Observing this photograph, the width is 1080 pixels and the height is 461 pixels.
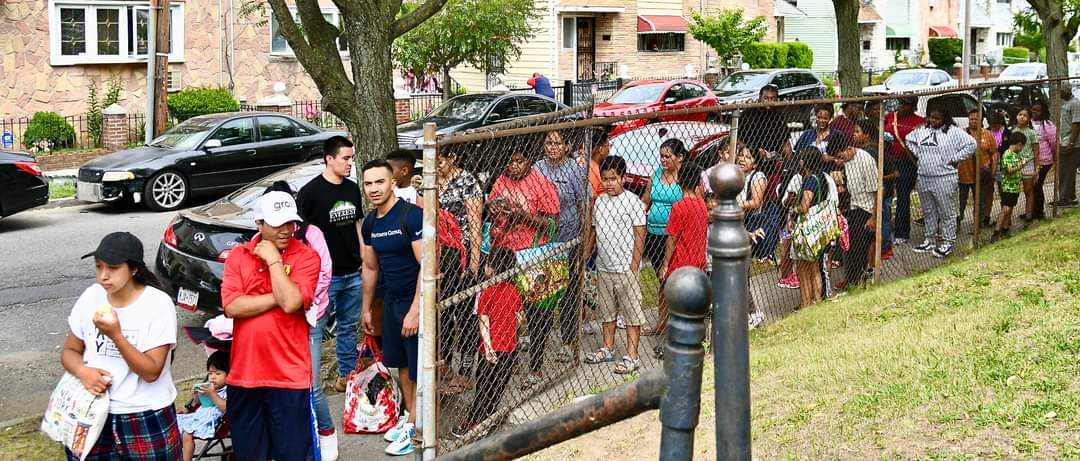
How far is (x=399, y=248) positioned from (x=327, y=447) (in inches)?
47.9

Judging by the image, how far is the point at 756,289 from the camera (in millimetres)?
9594

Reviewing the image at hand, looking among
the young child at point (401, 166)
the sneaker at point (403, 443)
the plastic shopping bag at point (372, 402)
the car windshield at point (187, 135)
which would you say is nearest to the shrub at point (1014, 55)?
the car windshield at point (187, 135)

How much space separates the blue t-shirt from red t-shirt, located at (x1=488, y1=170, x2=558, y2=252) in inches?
24.3

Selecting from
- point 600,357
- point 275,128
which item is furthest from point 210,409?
point 275,128

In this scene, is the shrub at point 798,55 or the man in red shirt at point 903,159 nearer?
the man in red shirt at point 903,159

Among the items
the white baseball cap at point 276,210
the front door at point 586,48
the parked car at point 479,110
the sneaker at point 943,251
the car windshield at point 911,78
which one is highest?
the front door at point 586,48

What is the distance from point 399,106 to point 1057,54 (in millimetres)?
14629

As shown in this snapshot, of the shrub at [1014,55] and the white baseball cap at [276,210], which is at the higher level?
the shrub at [1014,55]

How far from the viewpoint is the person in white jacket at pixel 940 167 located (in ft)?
37.9

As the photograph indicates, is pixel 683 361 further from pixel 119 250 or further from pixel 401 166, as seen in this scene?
pixel 401 166

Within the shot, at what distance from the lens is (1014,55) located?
215ft

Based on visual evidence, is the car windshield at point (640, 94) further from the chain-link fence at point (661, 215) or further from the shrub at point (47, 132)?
the chain-link fence at point (661, 215)

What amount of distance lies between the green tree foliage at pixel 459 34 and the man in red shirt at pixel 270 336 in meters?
21.4

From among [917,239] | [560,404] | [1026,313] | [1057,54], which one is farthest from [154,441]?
[1057,54]
